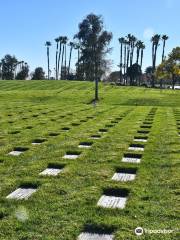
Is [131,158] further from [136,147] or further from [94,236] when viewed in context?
[94,236]

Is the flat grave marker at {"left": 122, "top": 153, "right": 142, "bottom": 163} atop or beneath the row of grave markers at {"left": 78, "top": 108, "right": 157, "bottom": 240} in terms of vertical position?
beneath

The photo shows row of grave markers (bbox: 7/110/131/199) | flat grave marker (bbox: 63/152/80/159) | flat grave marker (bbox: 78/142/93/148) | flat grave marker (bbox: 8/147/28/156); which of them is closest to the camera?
row of grave markers (bbox: 7/110/131/199)

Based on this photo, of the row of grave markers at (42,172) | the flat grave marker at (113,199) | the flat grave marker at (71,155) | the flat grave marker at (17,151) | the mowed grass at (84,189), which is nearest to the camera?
the mowed grass at (84,189)

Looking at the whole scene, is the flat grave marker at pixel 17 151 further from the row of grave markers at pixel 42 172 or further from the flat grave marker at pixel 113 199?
the flat grave marker at pixel 113 199

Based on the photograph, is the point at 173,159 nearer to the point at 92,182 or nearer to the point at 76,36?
the point at 92,182

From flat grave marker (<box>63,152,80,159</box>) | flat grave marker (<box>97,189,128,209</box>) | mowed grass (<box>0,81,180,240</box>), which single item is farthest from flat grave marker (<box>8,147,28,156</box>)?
flat grave marker (<box>97,189,128,209</box>)

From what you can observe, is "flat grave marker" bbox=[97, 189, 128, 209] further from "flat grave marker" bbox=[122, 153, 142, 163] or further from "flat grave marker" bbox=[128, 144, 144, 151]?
"flat grave marker" bbox=[128, 144, 144, 151]

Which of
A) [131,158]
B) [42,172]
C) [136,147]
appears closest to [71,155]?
[131,158]

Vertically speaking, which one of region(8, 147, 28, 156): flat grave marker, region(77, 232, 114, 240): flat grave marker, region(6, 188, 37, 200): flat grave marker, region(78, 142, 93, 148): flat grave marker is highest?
region(6, 188, 37, 200): flat grave marker

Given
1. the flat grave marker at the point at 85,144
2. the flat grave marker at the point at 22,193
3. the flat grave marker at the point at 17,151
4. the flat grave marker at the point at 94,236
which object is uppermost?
the flat grave marker at the point at 22,193

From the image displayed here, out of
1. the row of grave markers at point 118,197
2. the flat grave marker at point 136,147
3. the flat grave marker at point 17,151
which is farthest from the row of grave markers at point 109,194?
the flat grave marker at point 17,151

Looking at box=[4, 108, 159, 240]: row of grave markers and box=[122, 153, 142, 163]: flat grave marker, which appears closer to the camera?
box=[4, 108, 159, 240]: row of grave markers

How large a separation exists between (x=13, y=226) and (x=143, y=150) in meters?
5.29

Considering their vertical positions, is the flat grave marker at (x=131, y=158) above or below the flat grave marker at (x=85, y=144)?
above
